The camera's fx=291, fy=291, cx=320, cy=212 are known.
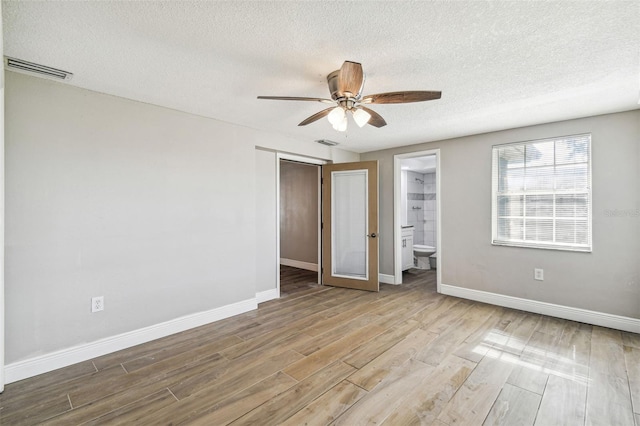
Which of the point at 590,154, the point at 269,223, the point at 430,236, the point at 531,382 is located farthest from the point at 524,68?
the point at 430,236

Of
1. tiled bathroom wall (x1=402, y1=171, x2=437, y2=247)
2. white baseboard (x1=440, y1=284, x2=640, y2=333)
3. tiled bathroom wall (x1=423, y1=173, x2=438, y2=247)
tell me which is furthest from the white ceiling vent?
tiled bathroom wall (x1=423, y1=173, x2=438, y2=247)

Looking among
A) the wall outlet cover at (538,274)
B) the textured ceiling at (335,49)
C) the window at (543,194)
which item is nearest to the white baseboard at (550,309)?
the wall outlet cover at (538,274)

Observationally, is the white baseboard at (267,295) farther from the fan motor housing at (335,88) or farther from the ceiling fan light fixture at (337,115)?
the fan motor housing at (335,88)

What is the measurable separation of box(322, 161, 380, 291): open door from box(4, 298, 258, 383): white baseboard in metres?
1.89

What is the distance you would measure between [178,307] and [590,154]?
4966mm

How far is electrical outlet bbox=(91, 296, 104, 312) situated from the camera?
2623 mm

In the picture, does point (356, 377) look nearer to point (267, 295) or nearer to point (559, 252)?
point (267, 295)

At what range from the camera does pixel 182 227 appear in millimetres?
3213

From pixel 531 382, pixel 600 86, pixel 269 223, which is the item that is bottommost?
pixel 531 382

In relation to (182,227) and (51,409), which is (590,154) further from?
(51,409)

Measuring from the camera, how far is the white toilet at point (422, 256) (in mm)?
6113

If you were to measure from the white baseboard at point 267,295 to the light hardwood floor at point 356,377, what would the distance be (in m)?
0.59

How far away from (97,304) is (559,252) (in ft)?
16.5

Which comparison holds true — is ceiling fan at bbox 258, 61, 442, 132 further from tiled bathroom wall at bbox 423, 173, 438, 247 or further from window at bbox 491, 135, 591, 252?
tiled bathroom wall at bbox 423, 173, 438, 247
